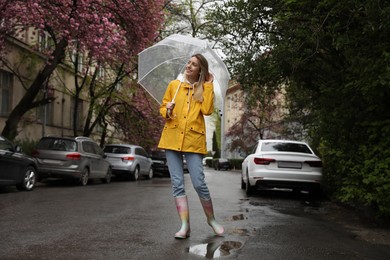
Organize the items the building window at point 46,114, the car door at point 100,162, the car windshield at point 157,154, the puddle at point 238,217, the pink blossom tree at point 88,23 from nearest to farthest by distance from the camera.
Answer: the puddle at point 238,217, the pink blossom tree at point 88,23, the car door at point 100,162, the building window at point 46,114, the car windshield at point 157,154

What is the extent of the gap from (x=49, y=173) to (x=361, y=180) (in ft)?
37.9

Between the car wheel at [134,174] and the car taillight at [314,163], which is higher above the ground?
the car taillight at [314,163]

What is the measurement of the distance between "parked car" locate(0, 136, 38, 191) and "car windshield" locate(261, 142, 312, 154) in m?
6.29

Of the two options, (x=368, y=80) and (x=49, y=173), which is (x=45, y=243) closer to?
(x=368, y=80)

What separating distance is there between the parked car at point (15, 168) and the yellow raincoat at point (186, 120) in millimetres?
7747

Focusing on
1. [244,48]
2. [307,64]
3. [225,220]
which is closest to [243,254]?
[225,220]

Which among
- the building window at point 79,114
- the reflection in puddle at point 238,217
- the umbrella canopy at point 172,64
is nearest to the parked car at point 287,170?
the reflection in puddle at point 238,217

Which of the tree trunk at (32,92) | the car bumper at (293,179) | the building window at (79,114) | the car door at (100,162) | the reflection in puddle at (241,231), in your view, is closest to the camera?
the reflection in puddle at (241,231)

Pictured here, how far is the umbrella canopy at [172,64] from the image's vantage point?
6.20 meters

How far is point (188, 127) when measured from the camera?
5.55 meters

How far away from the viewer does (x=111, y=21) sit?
16.5 metres

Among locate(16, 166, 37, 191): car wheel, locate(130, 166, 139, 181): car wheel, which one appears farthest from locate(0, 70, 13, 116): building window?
locate(16, 166, 37, 191): car wheel

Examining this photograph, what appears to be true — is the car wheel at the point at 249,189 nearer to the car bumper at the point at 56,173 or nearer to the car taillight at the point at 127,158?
the car bumper at the point at 56,173

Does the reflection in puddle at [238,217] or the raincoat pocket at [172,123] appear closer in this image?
the raincoat pocket at [172,123]
